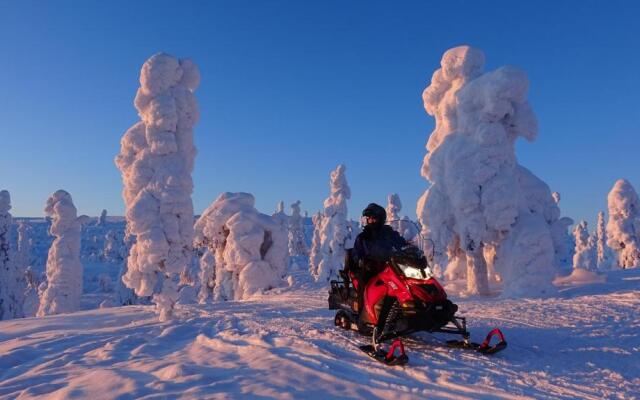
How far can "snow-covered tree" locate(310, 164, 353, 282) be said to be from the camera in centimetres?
3356

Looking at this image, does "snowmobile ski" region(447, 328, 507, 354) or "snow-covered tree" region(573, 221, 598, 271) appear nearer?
"snowmobile ski" region(447, 328, 507, 354)

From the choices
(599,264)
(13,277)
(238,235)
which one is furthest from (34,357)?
(599,264)

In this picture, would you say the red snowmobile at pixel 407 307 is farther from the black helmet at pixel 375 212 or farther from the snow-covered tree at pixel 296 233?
the snow-covered tree at pixel 296 233

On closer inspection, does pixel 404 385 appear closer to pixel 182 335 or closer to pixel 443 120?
pixel 182 335

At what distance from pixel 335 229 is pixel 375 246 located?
2839cm

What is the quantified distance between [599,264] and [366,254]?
2722 inches

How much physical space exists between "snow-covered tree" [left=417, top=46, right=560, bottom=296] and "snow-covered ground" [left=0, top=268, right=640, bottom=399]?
5478 mm

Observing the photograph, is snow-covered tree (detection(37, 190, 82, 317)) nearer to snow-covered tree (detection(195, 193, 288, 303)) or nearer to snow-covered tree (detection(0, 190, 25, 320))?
snow-covered tree (detection(0, 190, 25, 320))

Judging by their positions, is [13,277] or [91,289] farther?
[91,289]

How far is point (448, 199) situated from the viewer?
16375 millimetres

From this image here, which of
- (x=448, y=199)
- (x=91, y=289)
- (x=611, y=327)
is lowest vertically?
(x=91, y=289)

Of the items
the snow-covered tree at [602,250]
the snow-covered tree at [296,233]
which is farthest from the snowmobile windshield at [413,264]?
the snow-covered tree at [296,233]

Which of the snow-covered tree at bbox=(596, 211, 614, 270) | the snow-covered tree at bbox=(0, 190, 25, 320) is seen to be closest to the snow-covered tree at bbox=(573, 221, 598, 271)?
the snow-covered tree at bbox=(596, 211, 614, 270)

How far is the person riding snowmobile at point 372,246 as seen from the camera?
6.26m
